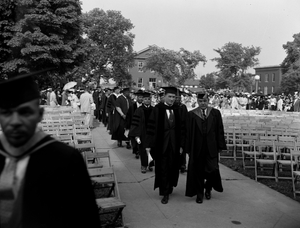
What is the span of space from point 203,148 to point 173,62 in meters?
57.2

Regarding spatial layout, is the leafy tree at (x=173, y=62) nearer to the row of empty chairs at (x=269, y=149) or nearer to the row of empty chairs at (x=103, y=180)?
the row of empty chairs at (x=269, y=149)

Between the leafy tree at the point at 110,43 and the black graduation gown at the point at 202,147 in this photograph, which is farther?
the leafy tree at the point at 110,43

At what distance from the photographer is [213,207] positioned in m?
5.36

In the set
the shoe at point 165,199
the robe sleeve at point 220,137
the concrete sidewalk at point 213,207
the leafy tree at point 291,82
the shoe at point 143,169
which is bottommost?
the concrete sidewalk at point 213,207

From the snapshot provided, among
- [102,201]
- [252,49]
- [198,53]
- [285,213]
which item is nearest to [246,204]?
[285,213]

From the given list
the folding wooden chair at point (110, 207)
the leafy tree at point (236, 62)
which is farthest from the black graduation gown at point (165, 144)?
the leafy tree at point (236, 62)

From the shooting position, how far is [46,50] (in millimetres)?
21297

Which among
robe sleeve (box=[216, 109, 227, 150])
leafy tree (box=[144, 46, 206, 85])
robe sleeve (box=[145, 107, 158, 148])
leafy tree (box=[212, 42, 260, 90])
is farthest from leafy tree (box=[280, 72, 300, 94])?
robe sleeve (box=[145, 107, 158, 148])

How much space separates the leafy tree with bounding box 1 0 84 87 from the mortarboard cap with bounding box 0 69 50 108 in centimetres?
1806

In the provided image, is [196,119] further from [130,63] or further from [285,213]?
[130,63]

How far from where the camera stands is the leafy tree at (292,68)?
153 feet

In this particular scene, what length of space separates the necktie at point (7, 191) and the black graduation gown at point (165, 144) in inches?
162

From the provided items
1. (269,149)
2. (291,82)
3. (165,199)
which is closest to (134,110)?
(269,149)

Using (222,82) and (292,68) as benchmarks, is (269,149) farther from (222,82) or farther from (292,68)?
(222,82)
